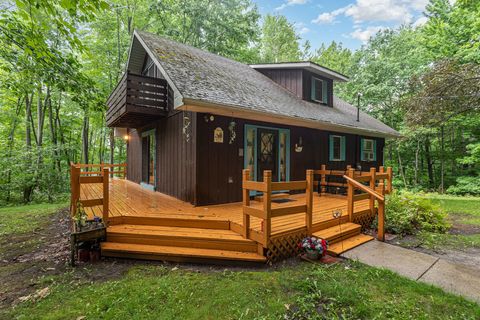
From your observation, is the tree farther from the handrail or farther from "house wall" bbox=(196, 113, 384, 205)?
the handrail

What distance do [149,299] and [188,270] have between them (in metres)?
0.77

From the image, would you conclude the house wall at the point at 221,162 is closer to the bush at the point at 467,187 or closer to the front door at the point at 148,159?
the front door at the point at 148,159

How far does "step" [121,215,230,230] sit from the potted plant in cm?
134

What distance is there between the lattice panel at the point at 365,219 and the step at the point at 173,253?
2669mm

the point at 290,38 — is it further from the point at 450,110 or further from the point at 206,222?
the point at 206,222

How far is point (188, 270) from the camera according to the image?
3273 mm

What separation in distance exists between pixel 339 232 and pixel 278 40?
1967cm

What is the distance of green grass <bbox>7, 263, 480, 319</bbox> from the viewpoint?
2.33 metres

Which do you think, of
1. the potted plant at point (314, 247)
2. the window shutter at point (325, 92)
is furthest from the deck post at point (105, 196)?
the window shutter at point (325, 92)

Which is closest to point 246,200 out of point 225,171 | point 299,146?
point 225,171

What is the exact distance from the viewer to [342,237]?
4.18m

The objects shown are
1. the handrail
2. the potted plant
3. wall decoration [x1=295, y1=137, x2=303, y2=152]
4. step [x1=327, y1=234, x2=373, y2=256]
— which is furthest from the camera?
wall decoration [x1=295, y1=137, x2=303, y2=152]

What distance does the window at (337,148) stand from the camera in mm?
8484

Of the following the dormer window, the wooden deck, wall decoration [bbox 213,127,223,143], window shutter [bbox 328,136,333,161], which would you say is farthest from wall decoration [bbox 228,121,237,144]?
the dormer window
